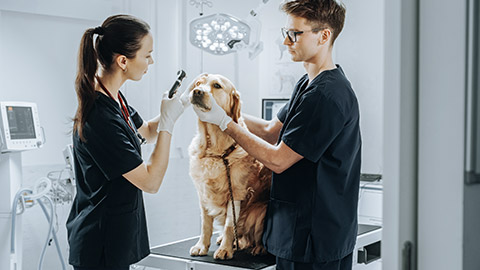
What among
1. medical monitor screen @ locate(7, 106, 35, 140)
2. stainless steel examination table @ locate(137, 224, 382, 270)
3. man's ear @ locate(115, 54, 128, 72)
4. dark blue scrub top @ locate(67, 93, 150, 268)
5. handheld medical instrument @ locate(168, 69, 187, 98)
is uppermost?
man's ear @ locate(115, 54, 128, 72)

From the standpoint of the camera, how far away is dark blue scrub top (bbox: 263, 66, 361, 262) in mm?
1606

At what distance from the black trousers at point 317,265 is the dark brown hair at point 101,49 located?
887 mm

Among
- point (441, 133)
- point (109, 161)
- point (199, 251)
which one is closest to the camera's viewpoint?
point (441, 133)

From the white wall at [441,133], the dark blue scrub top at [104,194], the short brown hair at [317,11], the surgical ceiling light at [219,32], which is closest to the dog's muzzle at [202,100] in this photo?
the dark blue scrub top at [104,194]

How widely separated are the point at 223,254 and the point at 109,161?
61 centimetres

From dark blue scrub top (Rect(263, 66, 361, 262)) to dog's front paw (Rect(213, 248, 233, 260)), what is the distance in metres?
0.22

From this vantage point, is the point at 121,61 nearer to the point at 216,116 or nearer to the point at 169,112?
the point at 169,112

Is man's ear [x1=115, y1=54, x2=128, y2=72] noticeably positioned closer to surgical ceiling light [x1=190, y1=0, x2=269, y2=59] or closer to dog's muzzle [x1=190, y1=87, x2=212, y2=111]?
dog's muzzle [x1=190, y1=87, x2=212, y2=111]

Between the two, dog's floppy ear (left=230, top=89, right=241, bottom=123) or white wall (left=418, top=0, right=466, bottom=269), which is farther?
dog's floppy ear (left=230, top=89, right=241, bottom=123)

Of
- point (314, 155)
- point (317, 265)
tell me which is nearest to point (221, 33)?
point (314, 155)

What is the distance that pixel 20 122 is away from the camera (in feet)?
9.06

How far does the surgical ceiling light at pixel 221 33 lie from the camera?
2.23 meters

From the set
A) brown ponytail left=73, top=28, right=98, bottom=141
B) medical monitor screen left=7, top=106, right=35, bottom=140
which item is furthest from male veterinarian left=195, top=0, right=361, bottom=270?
medical monitor screen left=7, top=106, right=35, bottom=140

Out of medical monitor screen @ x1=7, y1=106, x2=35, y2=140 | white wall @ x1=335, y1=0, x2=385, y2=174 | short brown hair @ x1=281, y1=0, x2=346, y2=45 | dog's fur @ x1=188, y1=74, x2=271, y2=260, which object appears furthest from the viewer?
white wall @ x1=335, y1=0, x2=385, y2=174
